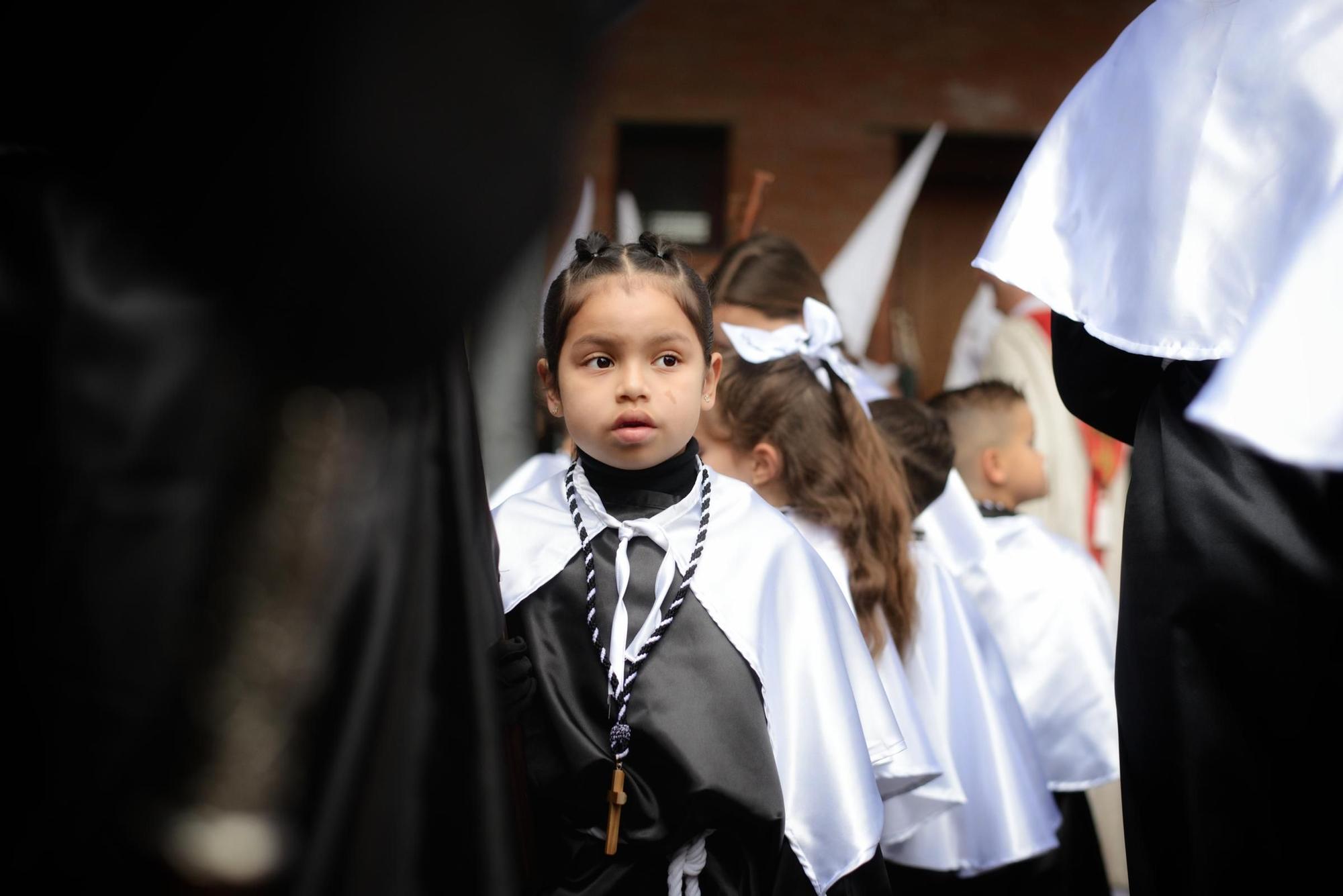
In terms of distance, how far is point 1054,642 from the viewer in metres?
3.35

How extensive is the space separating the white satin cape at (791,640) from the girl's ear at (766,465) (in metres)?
0.67

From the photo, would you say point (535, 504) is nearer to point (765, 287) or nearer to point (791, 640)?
point (791, 640)

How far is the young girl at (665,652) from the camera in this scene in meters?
1.80

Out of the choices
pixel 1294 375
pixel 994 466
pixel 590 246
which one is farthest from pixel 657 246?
pixel 994 466

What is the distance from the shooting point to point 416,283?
2.76ft

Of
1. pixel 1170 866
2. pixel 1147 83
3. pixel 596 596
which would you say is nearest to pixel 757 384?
pixel 596 596

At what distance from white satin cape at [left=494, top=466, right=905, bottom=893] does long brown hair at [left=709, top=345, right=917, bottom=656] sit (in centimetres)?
57

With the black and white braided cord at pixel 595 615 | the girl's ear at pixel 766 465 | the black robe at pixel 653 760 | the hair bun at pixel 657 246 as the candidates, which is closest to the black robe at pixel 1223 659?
the black robe at pixel 653 760

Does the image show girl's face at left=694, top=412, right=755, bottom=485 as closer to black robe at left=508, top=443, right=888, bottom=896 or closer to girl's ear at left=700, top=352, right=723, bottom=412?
girl's ear at left=700, top=352, right=723, bottom=412

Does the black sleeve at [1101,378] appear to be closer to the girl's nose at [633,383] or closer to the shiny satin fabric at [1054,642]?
the girl's nose at [633,383]

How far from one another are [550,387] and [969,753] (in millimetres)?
1380

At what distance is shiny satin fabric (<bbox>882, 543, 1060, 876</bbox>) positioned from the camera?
109 inches

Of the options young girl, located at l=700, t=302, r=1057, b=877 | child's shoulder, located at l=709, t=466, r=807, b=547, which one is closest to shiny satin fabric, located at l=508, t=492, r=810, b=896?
child's shoulder, located at l=709, t=466, r=807, b=547

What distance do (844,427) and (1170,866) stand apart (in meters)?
1.31
